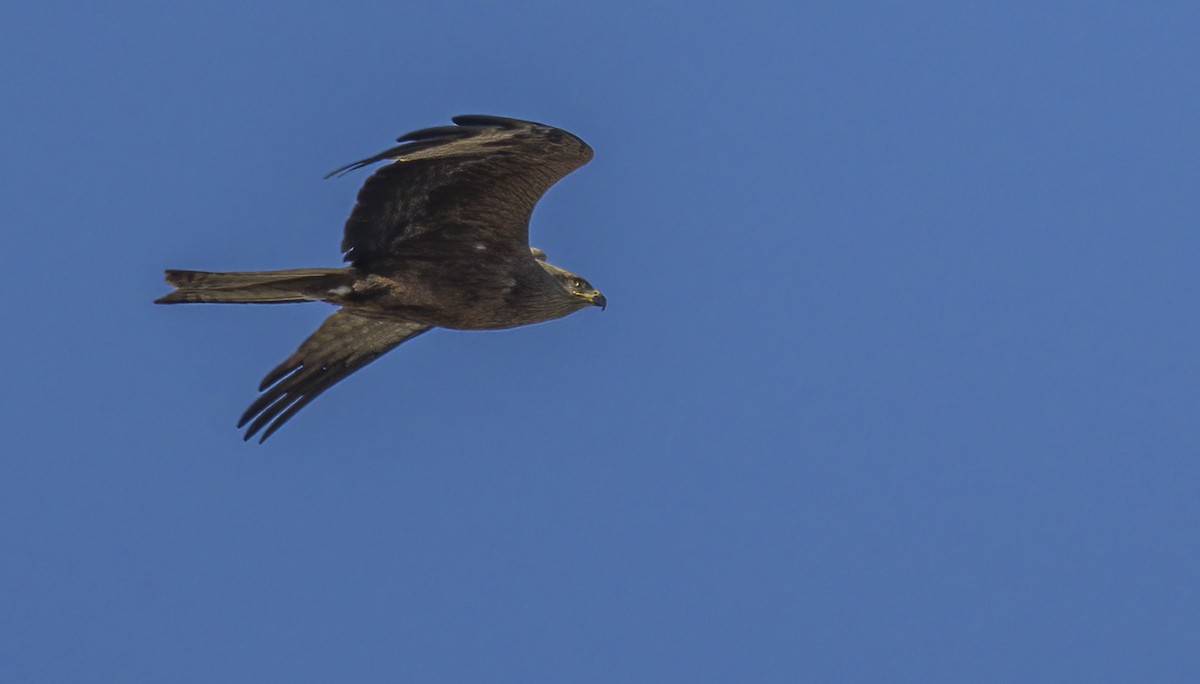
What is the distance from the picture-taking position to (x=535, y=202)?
12.8 metres

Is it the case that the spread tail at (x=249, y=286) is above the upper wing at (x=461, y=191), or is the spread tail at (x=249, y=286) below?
below

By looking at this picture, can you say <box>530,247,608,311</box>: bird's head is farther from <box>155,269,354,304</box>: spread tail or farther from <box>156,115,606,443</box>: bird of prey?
<box>155,269,354,304</box>: spread tail

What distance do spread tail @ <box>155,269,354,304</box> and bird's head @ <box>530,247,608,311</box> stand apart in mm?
1677

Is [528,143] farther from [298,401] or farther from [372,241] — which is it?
[298,401]

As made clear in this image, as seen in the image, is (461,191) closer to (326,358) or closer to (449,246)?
(449,246)

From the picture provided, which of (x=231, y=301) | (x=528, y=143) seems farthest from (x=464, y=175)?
(x=231, y=301)

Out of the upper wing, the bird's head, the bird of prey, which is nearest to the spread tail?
the bird of prey

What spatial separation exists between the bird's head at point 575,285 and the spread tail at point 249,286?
1677 millimetres

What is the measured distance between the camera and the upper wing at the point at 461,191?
476 inches

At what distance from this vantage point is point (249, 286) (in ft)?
40.0

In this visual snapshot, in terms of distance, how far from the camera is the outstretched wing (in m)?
13.8

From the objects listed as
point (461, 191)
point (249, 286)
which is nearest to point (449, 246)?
point (461, 191)

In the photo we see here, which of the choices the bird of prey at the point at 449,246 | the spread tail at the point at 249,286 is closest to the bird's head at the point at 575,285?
the bird of prey at the point at 449,246

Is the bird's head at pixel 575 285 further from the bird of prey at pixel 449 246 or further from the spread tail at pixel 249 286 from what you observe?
the spread tail at pixel 249 286
